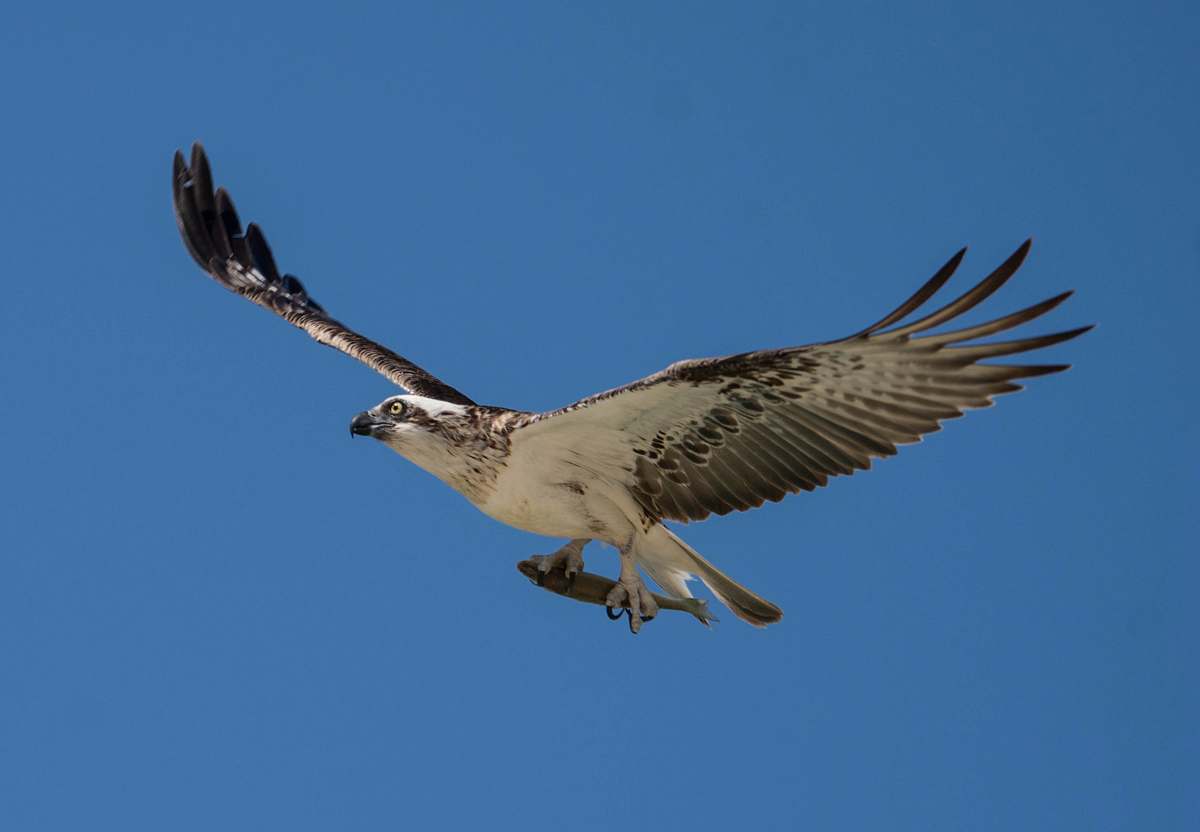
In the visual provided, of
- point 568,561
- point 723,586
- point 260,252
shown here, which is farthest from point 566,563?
point 260,252

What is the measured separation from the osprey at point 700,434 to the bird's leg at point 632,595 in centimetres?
1

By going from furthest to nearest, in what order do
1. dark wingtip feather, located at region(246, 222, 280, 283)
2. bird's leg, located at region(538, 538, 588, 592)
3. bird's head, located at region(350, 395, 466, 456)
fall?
1. dark wingtip feather, located at region(246, 222, 280, 283)
2. bird's leg, located at region(538, 538, 588, 592)
3. bird's head, located at region(350, 395, 466, 456)

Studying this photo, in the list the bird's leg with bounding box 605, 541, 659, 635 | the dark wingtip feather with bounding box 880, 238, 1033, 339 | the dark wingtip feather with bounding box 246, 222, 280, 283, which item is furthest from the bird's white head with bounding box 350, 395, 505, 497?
the dark wingtip feather with bounding box 246, 222, 280, 283

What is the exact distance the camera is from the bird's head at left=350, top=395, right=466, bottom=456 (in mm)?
11422

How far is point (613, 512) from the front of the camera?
37.9ft

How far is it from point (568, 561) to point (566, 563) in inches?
0.7

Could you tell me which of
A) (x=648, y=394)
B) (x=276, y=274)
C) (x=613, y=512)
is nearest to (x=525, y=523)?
(x=613, y=512)

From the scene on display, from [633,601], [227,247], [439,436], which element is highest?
[227,247]

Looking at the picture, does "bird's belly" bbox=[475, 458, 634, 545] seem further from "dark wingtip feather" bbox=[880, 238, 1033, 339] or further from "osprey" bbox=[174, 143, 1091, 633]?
"dark wingtip feather" bbox=[880, 238, 1033, 339]

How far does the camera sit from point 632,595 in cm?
1150

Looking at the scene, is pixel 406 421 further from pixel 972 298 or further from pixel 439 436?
pixel 972 298

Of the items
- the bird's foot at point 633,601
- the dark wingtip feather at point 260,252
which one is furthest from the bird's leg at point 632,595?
the dark wingtip feather at point 260,252

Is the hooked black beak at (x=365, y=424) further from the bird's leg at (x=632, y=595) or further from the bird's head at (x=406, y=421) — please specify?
the bird's leg at (x=632, y=595)

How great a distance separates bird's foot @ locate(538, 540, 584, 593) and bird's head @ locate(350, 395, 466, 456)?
106 centimetres
